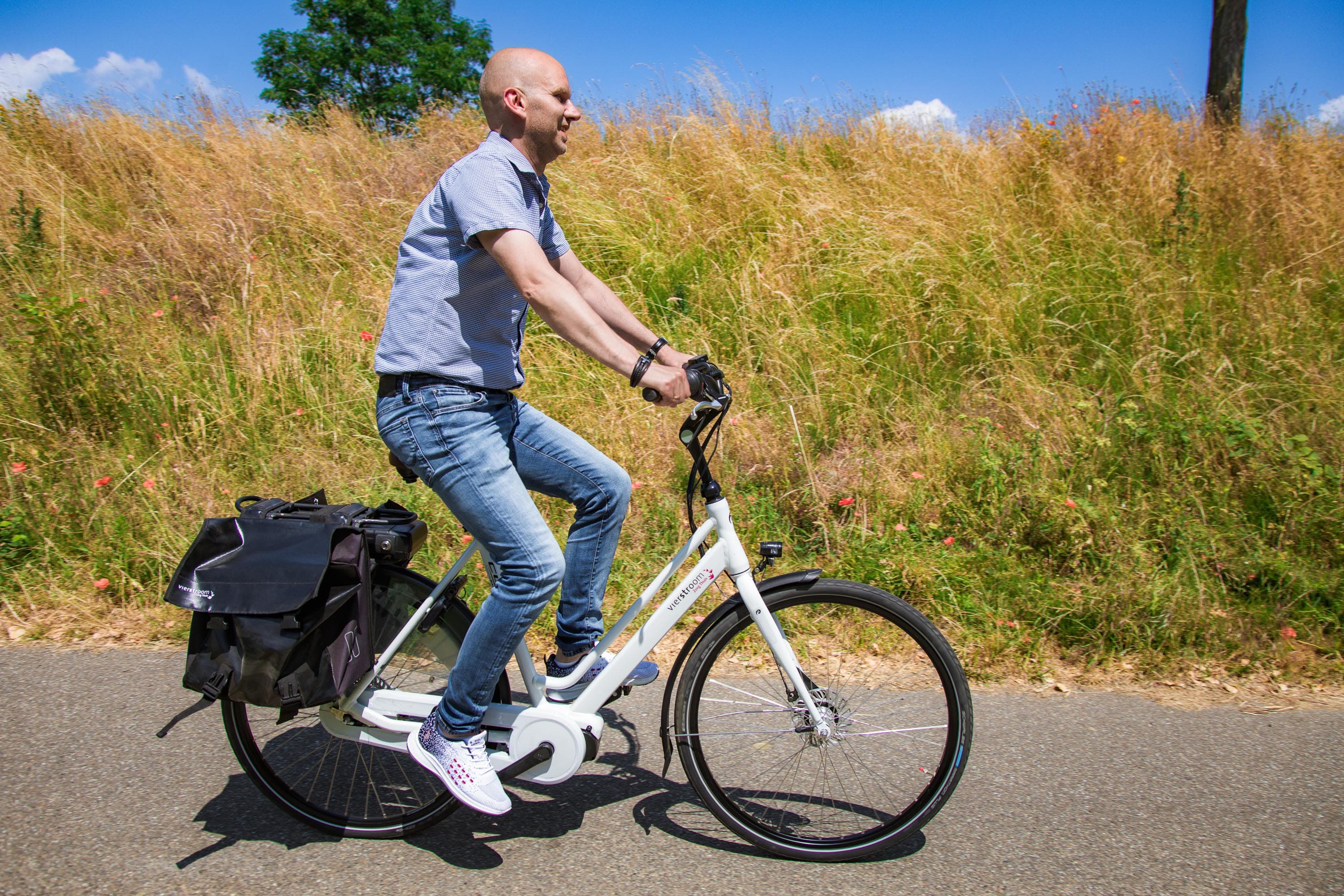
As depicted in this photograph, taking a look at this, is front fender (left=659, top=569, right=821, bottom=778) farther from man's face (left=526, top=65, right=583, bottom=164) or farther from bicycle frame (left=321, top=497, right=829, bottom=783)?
man's face (left=526, top=65, right=583, bottom=164)

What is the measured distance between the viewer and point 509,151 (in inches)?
94.5

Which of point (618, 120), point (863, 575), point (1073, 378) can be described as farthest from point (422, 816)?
point (618, 120)

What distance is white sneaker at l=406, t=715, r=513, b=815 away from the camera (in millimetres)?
2533

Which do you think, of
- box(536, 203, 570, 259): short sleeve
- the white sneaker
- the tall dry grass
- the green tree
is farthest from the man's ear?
the green tree

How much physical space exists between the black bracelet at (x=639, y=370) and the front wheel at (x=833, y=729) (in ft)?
2.66

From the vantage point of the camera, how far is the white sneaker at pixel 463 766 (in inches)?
99.7

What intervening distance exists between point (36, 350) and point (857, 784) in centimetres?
588

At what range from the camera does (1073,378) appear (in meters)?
5.45

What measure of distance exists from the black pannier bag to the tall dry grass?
2.02m

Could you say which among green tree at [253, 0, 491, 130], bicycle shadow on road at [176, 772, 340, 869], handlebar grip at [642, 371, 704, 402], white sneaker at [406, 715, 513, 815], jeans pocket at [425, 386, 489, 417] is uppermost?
green tree at [253, 0, 491, 130]

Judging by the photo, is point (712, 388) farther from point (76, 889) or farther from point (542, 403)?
point (542, 403)

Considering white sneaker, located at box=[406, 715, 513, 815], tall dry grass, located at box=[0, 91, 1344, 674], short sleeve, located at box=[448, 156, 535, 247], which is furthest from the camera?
tall dry grass, located at box=[0, 91, 1344, 674]

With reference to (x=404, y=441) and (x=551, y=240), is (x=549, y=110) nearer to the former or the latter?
(x=551, y=240)

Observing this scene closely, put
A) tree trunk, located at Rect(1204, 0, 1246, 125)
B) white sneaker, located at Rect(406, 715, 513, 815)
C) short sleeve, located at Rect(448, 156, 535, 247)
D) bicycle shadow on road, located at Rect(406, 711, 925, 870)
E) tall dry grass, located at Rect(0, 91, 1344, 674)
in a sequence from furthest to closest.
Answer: tree trunk, located at Rect(1204, 0, 1246, 125), tall dry grass, located at Rect(0, 91, 1344, 674), bicycle shadow on road, located at Rect(406, 711, 925, 870), white sneaker, located at Rect(406, 715, 513, 815), short sleeve, located at Rect(448, 156, 535, 247)
